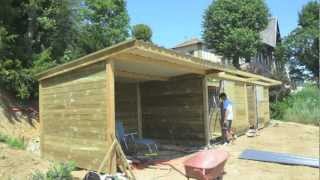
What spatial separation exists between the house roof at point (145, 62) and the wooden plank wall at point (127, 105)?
1.20 metres

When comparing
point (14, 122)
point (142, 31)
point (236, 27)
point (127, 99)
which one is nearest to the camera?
point (127, 99)

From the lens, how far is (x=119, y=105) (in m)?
12.9

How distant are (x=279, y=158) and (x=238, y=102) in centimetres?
Answer: 579

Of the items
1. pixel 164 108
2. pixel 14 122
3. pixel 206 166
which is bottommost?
pixel 206 166

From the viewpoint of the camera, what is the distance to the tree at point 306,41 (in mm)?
32628

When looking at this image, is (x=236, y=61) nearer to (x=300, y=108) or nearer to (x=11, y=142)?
(x=300, y=108)

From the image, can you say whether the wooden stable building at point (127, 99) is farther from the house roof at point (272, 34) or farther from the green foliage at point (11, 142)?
the house roof at point (272, 34)

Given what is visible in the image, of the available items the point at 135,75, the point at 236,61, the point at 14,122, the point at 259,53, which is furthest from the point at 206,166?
the point at 259,53

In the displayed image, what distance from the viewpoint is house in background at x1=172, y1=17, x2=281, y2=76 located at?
33.9 meters

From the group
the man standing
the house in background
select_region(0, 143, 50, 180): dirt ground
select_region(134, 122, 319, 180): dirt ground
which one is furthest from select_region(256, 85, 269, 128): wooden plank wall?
the house in background

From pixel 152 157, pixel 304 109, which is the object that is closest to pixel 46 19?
pixel 152 157

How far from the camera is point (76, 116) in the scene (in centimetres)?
955

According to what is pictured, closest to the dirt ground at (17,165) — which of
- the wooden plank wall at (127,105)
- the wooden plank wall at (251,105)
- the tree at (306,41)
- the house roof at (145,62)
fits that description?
the house roof at (145,62)

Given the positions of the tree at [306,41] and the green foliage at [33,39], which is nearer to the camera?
the green foliage at [33,39]
